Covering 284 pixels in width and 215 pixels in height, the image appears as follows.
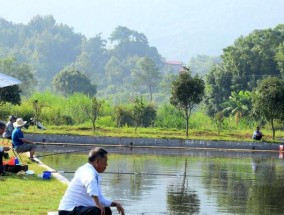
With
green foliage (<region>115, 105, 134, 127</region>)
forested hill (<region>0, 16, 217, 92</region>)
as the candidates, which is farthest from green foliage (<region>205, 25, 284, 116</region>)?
forested hill (<region>0, 16, 217, 92</region>)

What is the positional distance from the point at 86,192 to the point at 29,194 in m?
5.69

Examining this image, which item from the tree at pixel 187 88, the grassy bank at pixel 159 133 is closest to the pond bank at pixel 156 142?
the grassy bank at pixel 159 133

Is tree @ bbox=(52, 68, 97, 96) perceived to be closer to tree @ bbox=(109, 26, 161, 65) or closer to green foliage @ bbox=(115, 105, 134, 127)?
green foliage @ bbox=(115, 105, 134, 127)

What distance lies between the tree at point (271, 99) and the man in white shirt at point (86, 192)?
32.7 meters

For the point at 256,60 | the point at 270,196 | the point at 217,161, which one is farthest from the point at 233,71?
the point at 270,196

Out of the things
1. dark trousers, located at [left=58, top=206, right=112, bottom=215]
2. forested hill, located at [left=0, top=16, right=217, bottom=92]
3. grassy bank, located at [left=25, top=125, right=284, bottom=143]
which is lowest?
dark trousers, located at [left=58, top=206, right=112, bottom=215]

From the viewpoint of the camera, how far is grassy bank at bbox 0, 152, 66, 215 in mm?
12523

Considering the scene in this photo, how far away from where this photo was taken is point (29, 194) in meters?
14.3

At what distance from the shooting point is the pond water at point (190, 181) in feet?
51.6

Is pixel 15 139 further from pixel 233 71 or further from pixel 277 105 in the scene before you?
pixel 233 71

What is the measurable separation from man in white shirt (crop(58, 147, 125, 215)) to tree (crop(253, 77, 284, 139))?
107ft

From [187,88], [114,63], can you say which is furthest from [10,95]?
[114,63]

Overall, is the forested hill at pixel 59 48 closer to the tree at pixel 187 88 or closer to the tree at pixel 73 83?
the tree at pixel 73 83

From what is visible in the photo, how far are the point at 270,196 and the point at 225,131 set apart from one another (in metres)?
27.6
